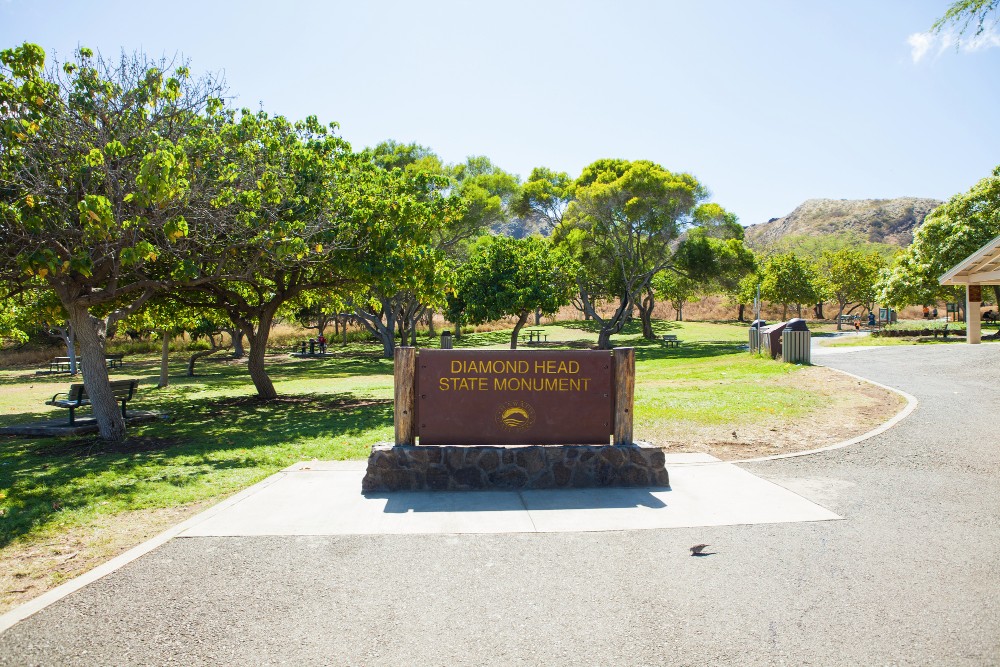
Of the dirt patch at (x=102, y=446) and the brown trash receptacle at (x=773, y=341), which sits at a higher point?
the brown trash receptacle at (x=773, y=341)

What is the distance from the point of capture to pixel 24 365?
1471 inches

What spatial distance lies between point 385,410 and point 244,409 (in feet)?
11.6

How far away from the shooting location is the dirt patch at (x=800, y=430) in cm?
912

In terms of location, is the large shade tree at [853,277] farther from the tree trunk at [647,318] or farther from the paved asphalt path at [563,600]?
the paved asphalt path at [563,600]

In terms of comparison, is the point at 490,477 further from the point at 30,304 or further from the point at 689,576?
the point at 30,304

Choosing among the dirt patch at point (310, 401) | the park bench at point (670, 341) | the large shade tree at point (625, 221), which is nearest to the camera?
the dirt patch at point (310, 401)

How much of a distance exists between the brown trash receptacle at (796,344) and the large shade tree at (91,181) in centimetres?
1554

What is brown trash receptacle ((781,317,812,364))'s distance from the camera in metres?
19.0

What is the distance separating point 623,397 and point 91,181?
7.91 metres

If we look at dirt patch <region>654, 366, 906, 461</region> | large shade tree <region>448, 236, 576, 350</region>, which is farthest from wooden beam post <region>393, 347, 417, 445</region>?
large shade tree <region>448, 236, 576, 350</region>

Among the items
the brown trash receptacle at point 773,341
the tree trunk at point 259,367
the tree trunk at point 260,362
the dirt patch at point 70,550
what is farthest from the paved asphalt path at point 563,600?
the brown trash receptacle at point 773,341

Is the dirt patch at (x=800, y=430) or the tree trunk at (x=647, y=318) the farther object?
the tree trunk at (x=647, y=318)

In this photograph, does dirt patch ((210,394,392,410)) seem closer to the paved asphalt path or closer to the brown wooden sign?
the brown wooden sign

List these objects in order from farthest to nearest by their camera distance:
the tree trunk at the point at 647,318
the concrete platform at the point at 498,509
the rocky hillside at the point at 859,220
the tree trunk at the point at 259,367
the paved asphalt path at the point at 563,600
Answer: the rocky hillside at the point at 859,220 → the tree trunk at the point at 647,318 → the tree trunk at the point at 259,367 → the concrete platform at the point at 498,509 → the paved asphalt path at the point at 563,600
